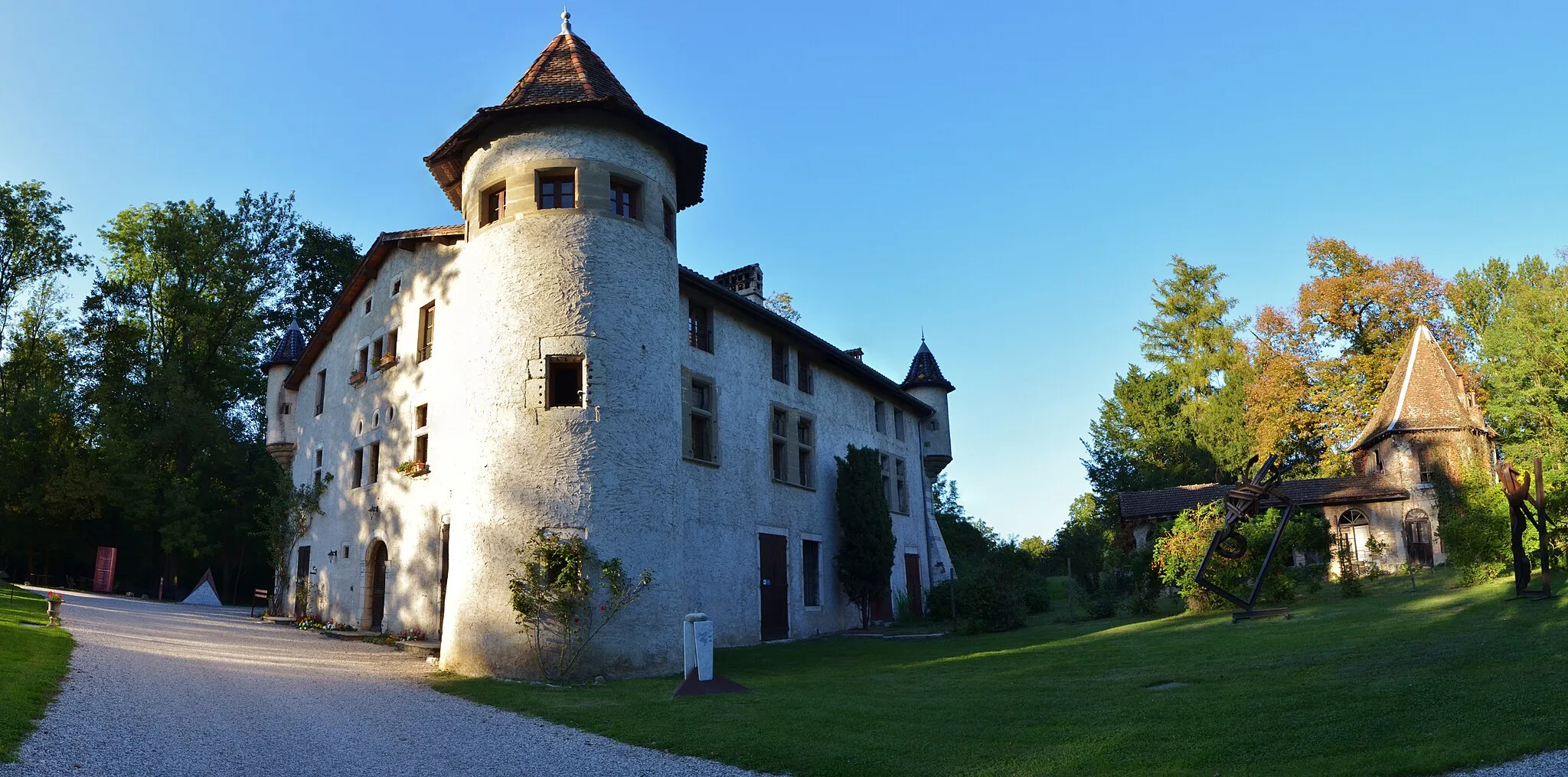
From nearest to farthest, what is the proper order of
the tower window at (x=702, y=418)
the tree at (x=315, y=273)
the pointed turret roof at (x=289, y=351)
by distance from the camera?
the tower window at (x=702, y=418)
the pointed turret roof at (x=289, y=351)
the tree at (x=315, y=273)

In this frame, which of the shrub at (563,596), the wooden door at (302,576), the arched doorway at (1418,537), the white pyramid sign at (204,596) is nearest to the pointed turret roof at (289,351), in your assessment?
the wooden door at (302,576)

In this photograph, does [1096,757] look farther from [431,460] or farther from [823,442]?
[823,442]

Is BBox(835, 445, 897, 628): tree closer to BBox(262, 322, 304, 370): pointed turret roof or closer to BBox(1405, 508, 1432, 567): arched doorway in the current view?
BBox(262, 322, 304, 370): pointed turret roof

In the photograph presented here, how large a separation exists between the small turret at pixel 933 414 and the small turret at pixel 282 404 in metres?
19.9

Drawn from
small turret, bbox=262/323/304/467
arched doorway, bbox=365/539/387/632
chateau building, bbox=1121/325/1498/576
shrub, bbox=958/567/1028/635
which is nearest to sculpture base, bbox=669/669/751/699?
shrub, bbox=958/567/1028/635

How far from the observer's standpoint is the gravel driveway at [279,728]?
25.6 feet

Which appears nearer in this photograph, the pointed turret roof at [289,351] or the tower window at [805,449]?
the tower window at [805,449]

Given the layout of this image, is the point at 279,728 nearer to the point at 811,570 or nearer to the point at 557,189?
the point at 557,189

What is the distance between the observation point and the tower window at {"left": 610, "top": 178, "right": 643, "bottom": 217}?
55.9 feet

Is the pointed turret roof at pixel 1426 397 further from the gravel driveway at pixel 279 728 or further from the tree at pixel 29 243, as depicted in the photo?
the tree at pixel 29 243

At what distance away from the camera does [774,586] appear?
22766 mm

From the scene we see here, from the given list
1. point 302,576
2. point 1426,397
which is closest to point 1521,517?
point 1426,397

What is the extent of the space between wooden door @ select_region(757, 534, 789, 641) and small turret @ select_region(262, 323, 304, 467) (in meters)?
16.4

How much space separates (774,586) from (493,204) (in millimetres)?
10694
